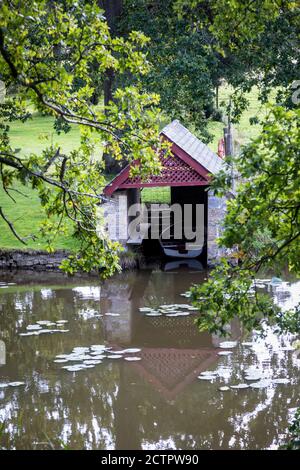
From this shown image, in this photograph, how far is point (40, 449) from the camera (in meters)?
10.3

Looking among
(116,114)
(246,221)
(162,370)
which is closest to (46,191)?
(116,114)

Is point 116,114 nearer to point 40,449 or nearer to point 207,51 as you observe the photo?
point 40,449

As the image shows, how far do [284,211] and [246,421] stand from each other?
4640mm

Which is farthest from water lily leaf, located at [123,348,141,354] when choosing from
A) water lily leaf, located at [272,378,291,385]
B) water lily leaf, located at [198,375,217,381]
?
water lily leaf, located at [272,378,291,385]

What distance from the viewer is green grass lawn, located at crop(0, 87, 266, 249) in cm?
2234

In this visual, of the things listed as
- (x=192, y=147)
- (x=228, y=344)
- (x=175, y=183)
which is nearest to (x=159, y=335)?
(x=228, y=344)

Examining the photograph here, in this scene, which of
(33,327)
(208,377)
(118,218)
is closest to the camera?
(208,377)

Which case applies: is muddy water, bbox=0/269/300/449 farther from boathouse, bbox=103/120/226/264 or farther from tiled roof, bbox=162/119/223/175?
tiled roof, bbox=162/119/223/175

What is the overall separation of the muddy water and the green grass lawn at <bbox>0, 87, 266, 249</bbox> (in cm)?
223

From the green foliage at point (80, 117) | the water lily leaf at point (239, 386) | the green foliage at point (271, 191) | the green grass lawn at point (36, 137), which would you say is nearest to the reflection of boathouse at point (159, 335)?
the water lily leaf at point (239, 386)

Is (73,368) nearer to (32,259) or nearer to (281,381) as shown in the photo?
(281,381)

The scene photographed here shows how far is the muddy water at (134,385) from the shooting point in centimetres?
1087

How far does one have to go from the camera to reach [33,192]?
28.4m

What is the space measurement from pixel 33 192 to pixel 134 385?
1634cm
